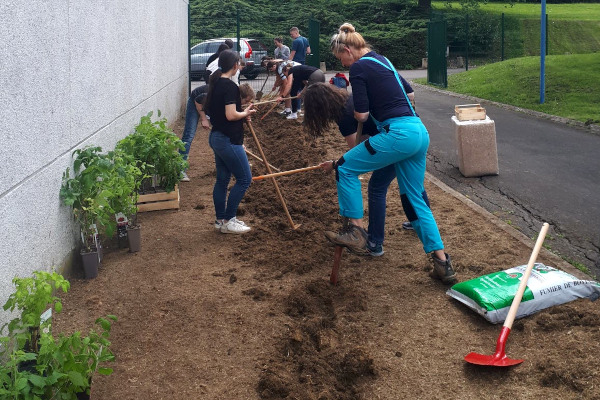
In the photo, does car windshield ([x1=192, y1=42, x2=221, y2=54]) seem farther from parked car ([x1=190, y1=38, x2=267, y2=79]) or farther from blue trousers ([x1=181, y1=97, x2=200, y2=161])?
blue trousers ([x1=181, y1=97, x2=200, y2=161])

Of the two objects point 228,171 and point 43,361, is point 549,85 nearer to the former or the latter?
point 228,171

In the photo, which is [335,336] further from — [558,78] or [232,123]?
[558,78]

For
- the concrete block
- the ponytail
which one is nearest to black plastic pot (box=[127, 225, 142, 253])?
the ponytail

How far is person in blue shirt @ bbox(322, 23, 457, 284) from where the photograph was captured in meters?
5.39

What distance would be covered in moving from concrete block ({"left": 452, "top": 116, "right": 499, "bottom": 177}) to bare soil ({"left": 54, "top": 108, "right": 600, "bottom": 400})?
234 cm

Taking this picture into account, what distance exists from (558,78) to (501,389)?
680 inches

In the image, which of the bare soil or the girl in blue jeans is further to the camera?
the girl in blue jeans

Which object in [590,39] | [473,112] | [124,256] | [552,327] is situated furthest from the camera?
[590,39]

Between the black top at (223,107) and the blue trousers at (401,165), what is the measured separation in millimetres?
1628

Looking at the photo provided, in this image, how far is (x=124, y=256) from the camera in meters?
6.43

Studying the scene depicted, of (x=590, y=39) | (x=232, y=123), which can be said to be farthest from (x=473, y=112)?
(x=590, y=39)

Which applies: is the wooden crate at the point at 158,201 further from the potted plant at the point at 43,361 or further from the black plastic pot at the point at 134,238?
the potted plant at the point at 43,361

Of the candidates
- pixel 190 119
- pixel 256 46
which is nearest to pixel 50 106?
pixel 190 119

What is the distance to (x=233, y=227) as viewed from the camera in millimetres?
7164
